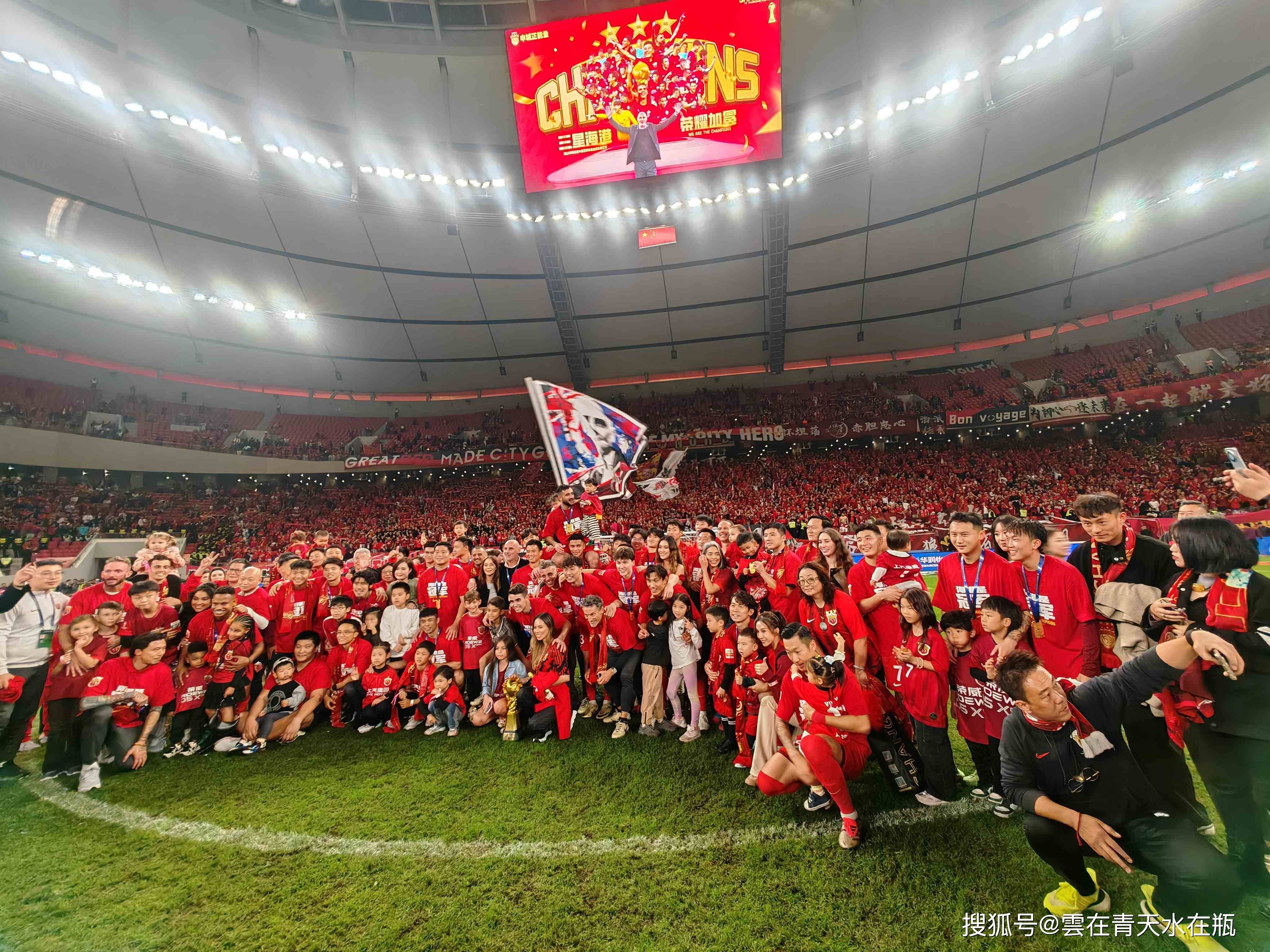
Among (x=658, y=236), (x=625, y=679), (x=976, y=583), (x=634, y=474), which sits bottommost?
(x=625, y=679)

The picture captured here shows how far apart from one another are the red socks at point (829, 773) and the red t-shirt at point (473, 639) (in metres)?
3.77

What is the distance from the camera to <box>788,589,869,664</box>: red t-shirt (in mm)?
3928

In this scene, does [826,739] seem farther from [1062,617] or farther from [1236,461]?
[1236,461]

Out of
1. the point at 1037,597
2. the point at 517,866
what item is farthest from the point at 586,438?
the point at 1037,597

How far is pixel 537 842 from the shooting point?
3.39 metres

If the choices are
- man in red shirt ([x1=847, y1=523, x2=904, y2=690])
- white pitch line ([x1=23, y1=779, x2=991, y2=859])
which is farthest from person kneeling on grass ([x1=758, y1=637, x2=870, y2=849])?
man in red shirt ([x1=847, y1=523, x2=904, y2=690])

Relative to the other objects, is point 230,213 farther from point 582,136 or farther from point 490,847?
point 490,847

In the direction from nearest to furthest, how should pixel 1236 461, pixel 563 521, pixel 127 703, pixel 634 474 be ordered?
1. pixel 1236 461
2. pixel 127 703
3. pixel 563 521
4. pixel 634 474

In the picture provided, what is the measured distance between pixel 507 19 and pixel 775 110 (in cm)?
1026

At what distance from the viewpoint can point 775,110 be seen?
1652 cm

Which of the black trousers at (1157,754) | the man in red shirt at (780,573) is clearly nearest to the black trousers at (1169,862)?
the black trousers at (1157,754)

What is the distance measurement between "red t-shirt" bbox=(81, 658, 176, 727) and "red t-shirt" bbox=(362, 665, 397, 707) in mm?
1832

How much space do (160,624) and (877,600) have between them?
7529 millimetres

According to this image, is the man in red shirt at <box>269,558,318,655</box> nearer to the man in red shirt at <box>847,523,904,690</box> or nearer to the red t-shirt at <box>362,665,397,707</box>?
the red t-shirt at <box>362,665,397,707</box>
